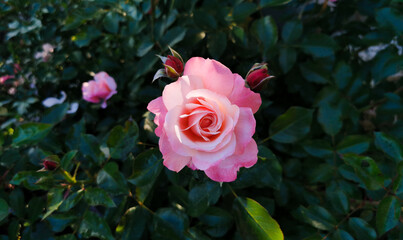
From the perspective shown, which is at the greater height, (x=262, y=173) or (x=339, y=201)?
(x=262, y=173)

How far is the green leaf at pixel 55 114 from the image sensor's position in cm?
87

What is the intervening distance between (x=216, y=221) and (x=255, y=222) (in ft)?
0.74

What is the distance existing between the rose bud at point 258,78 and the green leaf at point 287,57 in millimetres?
529

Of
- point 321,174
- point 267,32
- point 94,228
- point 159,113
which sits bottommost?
point 321,174

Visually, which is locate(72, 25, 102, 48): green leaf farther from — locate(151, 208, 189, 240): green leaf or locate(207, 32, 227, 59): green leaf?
locate(151, 208, 189, 240): green leaf

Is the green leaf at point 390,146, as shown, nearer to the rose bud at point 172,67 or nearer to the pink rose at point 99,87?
the rose bud at point 172,67

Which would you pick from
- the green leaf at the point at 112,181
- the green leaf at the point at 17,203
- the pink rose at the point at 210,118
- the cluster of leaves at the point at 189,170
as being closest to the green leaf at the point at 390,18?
the cluster of leaves at the point at 189,170

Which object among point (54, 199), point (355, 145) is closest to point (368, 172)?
point (355, 145)

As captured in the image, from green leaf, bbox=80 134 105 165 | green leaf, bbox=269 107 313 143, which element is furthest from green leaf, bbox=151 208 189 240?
green leaf, bbox=269 107 313 143

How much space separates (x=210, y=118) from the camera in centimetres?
48

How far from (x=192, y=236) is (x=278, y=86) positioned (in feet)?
2.45

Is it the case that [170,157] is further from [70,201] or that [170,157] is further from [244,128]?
[70,201]

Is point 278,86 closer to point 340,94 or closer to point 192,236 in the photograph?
point 340,94

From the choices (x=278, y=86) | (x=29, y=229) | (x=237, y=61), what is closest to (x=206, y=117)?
(x=237, y=61)
